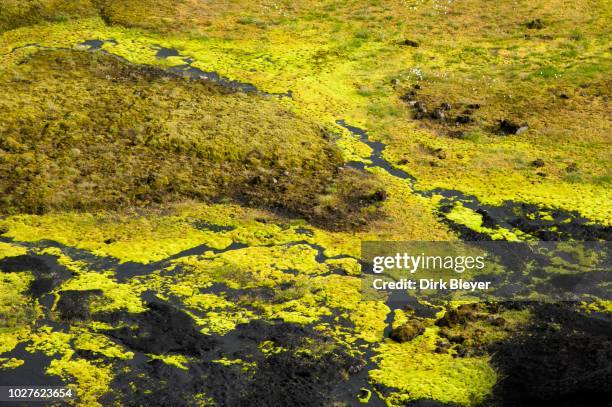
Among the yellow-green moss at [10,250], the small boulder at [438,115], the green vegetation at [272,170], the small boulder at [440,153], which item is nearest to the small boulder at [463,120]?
the green vegetation at [272,170]

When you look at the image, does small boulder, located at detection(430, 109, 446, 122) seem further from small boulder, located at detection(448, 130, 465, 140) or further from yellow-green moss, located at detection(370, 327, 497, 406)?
yellow-green moss, located at detection(370, 327, 497, 406)

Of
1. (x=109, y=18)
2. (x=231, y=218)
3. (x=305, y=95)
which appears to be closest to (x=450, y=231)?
(x=231, y=218)

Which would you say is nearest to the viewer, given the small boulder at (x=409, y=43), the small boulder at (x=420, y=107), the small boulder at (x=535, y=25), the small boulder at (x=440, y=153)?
the small boulder at (x=440, y=153)

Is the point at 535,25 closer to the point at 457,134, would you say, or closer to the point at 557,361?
the point at 457,134

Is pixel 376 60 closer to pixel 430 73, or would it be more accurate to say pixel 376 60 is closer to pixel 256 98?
pixel 430 73

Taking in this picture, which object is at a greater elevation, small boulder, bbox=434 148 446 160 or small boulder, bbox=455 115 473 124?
small boulder, bbox=455 115 473 124

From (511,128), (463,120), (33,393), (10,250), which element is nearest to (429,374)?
(33,393)

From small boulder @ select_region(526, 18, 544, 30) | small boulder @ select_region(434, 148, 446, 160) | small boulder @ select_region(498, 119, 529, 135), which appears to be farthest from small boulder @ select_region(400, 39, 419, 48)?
small boulder @ select_region(434, 148, 446, 160)

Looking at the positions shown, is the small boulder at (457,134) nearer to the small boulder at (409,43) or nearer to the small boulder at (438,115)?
the small boulder at (438,115)
